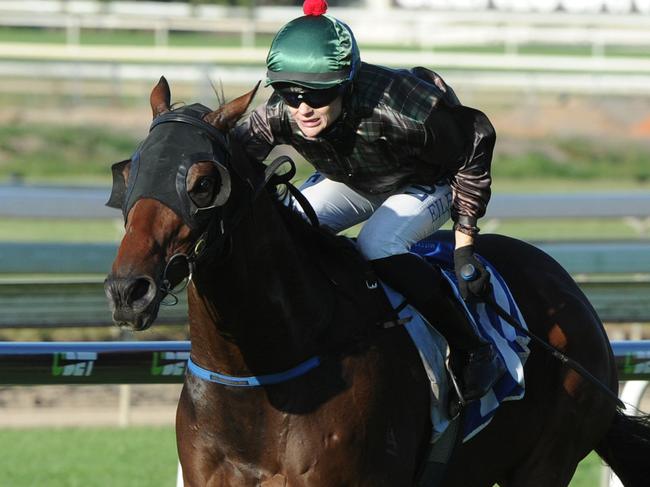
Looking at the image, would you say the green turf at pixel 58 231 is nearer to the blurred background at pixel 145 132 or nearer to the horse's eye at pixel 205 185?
the blurred background at pixel 145 132

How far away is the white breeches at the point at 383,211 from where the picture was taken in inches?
145

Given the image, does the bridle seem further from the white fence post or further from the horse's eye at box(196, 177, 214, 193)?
the white fence post

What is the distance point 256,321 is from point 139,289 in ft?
1.90

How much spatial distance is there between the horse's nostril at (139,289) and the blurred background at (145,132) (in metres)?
2.61

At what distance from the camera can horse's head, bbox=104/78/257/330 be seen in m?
2.84

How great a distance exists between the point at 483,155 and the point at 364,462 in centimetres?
93

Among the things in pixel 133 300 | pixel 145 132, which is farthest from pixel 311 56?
pixel 145 132

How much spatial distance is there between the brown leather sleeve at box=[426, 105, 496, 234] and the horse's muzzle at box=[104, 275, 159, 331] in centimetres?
109

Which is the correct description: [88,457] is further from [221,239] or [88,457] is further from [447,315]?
[221,239]

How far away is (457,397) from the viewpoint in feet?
12.3

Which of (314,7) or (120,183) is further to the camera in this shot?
(314,7)

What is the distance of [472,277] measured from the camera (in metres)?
3.69

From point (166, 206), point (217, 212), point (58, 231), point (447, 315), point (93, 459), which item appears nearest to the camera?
point (166, 206)

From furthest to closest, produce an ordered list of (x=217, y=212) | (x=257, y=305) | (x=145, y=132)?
(x=145, y=132) < (x=257, y=305) < (x=217, y=212)
